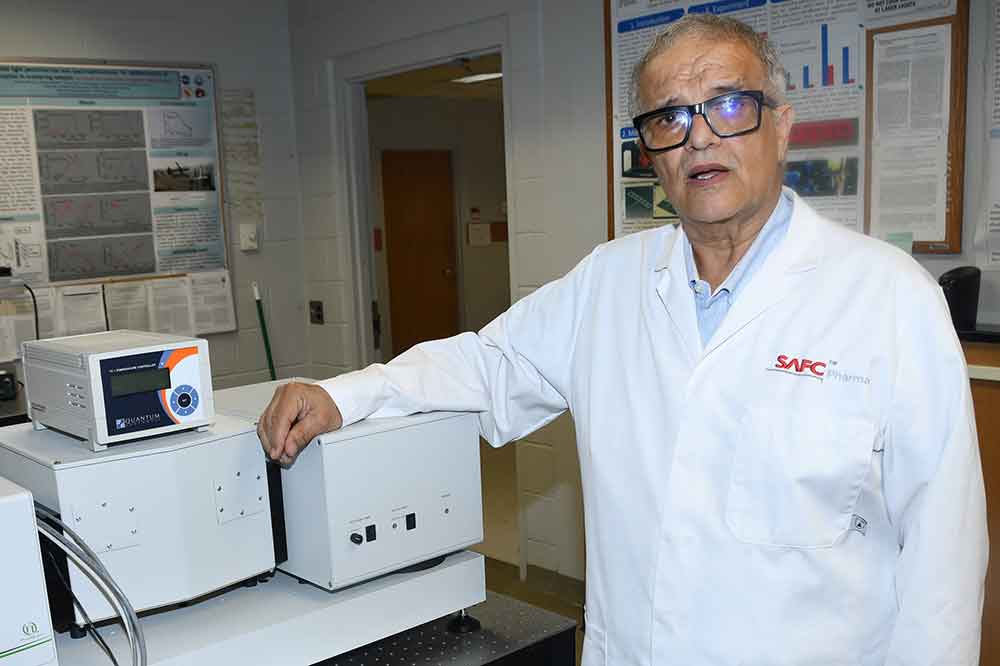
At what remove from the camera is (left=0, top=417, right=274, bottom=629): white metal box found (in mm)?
1228

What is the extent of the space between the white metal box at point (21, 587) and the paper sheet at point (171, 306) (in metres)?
2.89

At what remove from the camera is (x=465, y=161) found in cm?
729

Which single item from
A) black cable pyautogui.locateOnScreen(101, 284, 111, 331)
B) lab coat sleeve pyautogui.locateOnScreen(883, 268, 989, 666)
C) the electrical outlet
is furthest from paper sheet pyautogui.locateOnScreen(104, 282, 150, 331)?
lab coat sleeve pyautogui.locateOnScreen(883, 268, 989, 666)

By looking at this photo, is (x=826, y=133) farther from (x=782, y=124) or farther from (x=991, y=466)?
(x=782, y=124)

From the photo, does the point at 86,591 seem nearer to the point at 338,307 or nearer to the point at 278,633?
the point at 278,633

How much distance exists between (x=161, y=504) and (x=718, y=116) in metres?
0.94

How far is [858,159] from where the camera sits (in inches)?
97.2

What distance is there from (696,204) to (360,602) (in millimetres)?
770

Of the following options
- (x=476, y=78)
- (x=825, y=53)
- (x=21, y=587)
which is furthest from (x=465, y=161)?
(x=21, y=587)

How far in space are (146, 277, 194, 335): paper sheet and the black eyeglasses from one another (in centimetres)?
303

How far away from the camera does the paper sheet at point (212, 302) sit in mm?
3969

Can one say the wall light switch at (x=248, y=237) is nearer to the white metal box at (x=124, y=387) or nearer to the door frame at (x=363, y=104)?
the door frame at (x=363, y=104)

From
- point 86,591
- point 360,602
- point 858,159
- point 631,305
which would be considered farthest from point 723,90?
point 858,159

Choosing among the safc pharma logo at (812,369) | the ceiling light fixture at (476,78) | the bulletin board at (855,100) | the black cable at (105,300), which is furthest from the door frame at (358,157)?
the safc pharma logo at (812,369)
